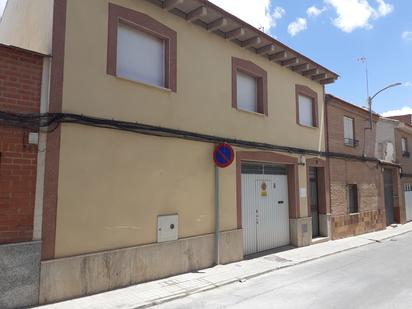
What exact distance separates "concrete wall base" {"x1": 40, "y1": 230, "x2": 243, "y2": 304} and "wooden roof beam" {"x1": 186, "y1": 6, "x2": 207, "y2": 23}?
505 cm

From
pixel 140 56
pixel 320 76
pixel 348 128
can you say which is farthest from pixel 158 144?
pixel 348 128

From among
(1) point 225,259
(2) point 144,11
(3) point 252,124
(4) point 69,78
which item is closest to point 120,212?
(4) point 69,78

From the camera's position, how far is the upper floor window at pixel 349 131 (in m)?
15.1

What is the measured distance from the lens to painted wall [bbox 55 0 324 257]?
6230 mm

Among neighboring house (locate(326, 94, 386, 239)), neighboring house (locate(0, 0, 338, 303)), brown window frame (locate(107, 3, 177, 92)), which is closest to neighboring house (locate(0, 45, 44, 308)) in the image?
neighboring house (locate(0, 0, 338, 303))

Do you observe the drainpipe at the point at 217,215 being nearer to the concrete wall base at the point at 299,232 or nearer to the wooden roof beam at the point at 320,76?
the concrete wall base at the point at 299,232

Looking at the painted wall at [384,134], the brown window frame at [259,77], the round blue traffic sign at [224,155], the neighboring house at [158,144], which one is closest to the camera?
the neighboring house at [158,144]

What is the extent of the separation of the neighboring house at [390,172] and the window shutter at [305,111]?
7.37 meters

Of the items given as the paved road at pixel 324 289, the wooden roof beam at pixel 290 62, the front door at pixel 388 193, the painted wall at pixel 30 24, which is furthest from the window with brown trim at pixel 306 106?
the front door at pixel 388 193

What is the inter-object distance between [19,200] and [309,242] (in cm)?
913

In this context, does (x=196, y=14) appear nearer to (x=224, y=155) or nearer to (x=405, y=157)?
(x=224, y=155)

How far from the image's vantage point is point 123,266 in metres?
6.66

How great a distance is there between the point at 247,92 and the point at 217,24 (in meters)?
2.30

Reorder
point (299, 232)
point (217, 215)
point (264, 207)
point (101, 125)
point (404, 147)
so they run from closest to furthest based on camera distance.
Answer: point (101, 125)
point (217, 215)
point (264, 207)
point (299, 232)
point (404, 147)
